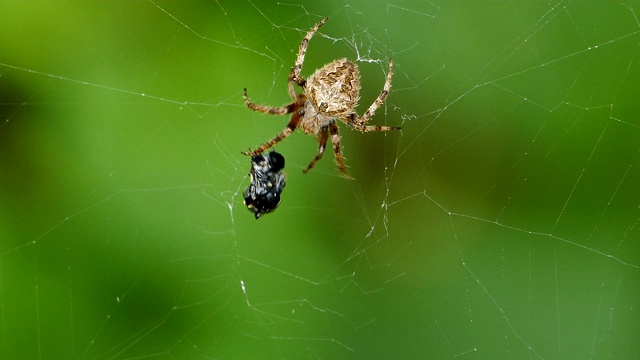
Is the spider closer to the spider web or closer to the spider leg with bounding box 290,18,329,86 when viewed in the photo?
the spider leg with bounding box 290,18,329,86

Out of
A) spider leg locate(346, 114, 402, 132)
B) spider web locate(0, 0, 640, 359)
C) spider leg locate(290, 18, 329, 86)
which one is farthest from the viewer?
spider leg locate(346, 114, 402, 132)

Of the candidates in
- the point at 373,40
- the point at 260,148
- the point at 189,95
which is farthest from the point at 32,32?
the point at 373,40

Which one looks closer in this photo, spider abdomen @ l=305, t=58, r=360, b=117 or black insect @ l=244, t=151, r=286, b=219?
black insect @ l=244, t=151, r=286, b=219

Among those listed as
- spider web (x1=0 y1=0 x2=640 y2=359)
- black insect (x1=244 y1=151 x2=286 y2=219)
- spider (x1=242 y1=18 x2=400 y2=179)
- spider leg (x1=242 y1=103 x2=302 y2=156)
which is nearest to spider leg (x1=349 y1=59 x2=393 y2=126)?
spider (x1=242 y1=18 x2=400 y2=179)

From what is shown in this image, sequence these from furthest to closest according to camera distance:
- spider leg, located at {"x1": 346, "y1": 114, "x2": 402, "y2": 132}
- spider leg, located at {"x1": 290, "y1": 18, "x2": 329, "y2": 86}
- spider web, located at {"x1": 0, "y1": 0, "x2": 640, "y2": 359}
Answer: spider leg, located at {"x1": 346, "y1": 114, "x2": 402, "y2": 132} < spider leg, located at {"x1": 290, "y1": 18, "x2": 329, "y2": 86} < spider web, located at {"x1": 0, "y1": 0, "x2": 640, "y2": 359}

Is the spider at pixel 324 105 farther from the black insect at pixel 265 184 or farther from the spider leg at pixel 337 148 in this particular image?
the black insect at pixel 265 184

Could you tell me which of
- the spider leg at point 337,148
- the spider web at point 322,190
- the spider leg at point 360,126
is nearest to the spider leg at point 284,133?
the spider web at point 322,190
